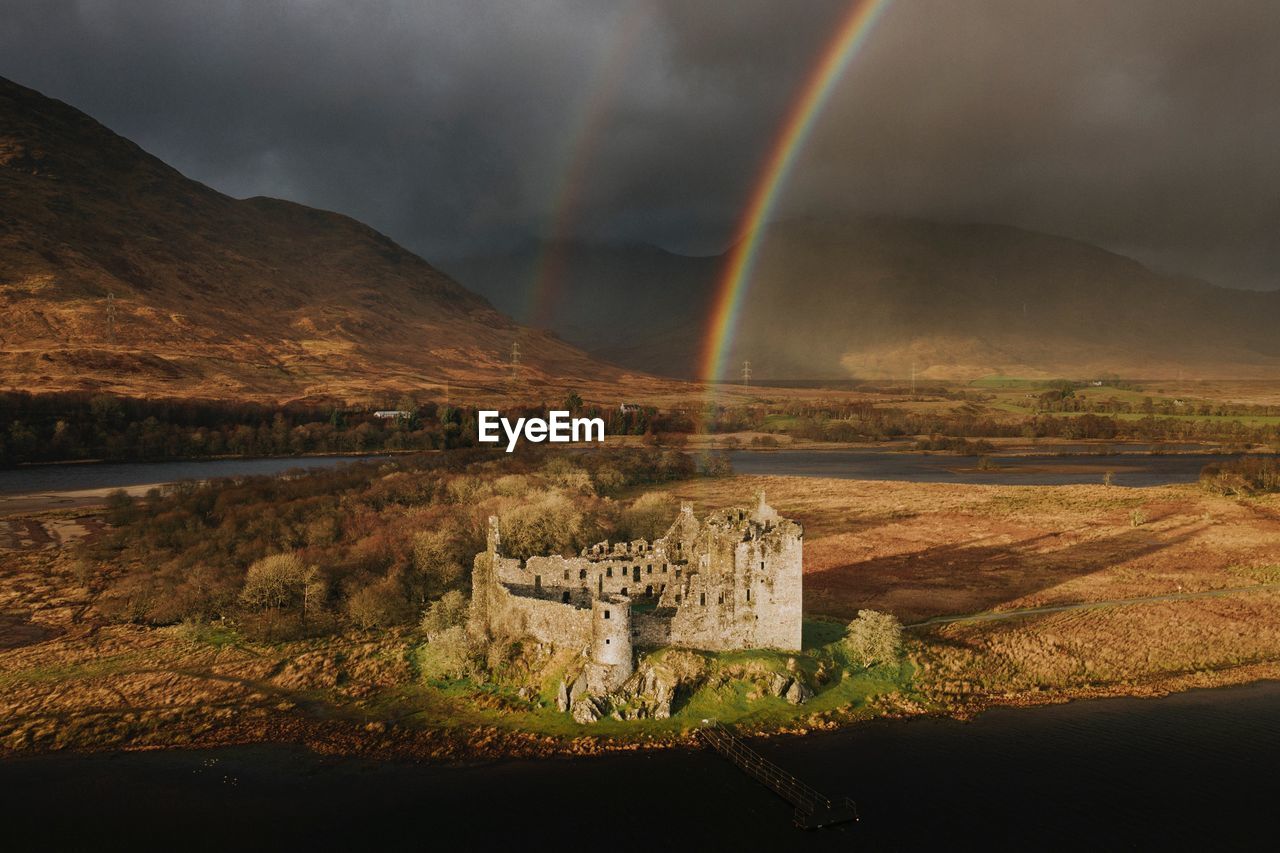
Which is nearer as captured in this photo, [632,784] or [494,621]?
[632,784]

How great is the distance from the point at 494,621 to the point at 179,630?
2222 cm

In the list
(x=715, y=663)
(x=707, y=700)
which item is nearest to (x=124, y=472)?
(x=715, y=663)

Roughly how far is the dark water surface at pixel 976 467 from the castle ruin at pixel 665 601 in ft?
328

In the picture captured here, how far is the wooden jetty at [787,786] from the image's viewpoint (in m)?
27.6

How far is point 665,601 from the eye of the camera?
36812 millimetres

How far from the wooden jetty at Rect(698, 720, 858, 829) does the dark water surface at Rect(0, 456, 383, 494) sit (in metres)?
99.5

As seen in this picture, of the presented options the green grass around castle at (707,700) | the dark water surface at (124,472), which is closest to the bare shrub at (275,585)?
the green grass around castle at (707,700)

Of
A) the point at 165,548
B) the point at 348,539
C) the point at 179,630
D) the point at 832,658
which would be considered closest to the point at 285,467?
the point at 165,548

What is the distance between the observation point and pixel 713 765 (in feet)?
100

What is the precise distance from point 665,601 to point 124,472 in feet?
408

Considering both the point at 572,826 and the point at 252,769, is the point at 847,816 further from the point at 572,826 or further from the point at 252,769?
the point at 252,769

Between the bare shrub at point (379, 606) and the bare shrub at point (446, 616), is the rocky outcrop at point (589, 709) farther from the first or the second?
the bare shrub at point (379, 606)

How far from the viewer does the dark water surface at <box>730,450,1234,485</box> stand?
427 ft

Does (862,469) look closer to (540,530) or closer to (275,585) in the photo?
(540,530)
